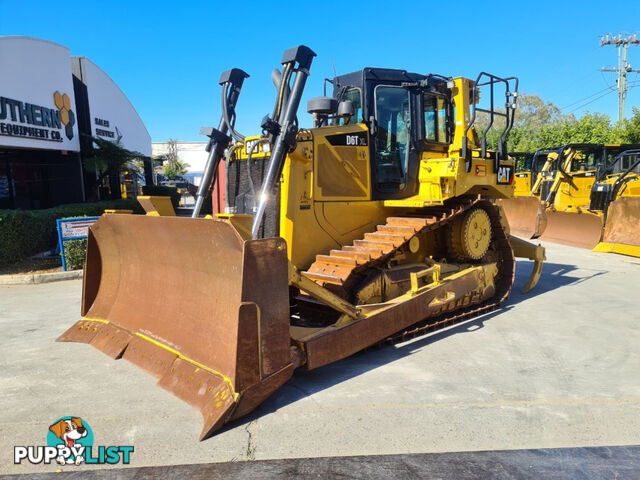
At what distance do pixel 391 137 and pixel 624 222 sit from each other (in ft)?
23.8

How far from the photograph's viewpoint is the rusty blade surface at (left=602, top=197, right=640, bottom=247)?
9.55m

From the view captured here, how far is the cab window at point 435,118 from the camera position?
5.79 metres

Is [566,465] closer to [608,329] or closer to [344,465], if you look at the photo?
[344,465]

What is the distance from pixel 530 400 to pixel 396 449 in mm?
1398

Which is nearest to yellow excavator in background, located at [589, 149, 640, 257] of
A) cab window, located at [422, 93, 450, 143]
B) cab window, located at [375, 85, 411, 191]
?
cab window, located at [422, 93, 450, 143]

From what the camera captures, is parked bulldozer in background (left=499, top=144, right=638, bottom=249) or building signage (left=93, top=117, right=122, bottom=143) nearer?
parked bulldozer in background (left=499, top=144, right=638, bottom=249)

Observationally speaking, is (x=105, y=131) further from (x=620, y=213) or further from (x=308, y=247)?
(x=620, y=213)

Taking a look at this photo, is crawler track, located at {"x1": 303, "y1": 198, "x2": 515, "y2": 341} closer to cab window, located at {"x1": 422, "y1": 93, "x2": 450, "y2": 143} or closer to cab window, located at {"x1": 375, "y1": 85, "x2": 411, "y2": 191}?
cab window, located at {"x1": 375, "y1": 85, "x2": 411, "y2": 191}

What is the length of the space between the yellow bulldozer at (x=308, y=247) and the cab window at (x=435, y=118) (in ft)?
0.09

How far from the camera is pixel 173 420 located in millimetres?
3393

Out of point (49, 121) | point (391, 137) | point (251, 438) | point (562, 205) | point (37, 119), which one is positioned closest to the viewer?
point (251, 438)

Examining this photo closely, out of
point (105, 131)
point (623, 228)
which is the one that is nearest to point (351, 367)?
point (623, 228)

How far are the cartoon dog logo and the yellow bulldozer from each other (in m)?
0.67

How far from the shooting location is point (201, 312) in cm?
388
